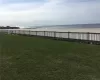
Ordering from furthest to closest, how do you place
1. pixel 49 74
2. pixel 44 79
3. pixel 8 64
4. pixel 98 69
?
pixel 8 64
pixel 98 69
pixel 49 74
pixel 44 79

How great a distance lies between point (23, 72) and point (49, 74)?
3.88 feet

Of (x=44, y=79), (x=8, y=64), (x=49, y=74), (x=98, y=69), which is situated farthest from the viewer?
(x=8, y=64)

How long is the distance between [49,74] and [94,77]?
180 cm

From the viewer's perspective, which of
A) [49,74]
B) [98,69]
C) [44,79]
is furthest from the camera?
[98,69]

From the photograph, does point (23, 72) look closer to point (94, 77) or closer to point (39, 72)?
point (39, 72)

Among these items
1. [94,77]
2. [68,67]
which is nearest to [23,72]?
[68,67]

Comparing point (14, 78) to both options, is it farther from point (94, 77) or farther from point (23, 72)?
point (94, 77)

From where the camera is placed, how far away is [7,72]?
9.45 meters

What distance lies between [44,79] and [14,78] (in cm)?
116

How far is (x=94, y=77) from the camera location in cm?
854

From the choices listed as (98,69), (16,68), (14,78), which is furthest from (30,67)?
(98,69)

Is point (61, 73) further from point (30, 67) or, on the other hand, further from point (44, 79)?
point (30, 67)

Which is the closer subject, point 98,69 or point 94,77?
point 94,77

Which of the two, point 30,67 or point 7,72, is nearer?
point 7,72
